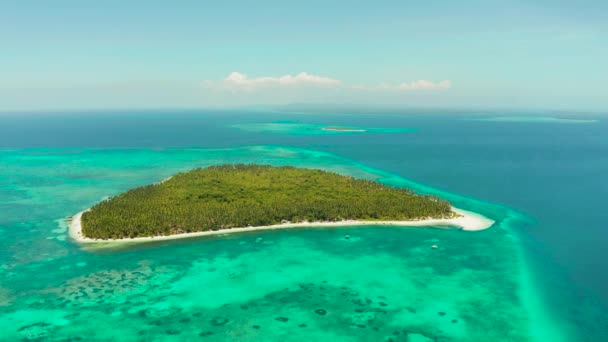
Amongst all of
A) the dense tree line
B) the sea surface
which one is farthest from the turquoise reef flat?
the dense tree line

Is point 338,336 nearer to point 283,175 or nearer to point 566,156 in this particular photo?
point 283,175

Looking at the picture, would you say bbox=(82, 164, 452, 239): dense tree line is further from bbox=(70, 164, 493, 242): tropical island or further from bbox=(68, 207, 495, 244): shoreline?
bbox=(68, 207, 495, 244): shoreline

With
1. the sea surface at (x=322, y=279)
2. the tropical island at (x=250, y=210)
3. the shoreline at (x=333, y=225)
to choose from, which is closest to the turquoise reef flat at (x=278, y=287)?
the sea surface at (x=322, y=279)

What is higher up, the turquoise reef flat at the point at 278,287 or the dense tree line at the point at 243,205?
the dense tree line at the point at 243,205

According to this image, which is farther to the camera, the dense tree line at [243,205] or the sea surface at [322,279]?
the dense tree line at [243,205]

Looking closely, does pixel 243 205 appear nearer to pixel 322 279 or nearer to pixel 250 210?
pixel 250 210

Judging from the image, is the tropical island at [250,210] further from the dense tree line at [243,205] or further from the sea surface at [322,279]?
the sea surface at [322,279]

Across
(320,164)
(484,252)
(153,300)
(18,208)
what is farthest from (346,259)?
(320,164)
